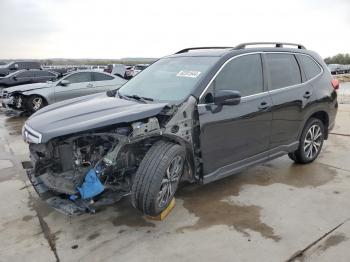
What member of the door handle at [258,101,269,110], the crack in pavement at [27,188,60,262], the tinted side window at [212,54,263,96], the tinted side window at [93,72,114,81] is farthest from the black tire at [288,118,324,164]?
the tinted side window at [93,72,114,81]

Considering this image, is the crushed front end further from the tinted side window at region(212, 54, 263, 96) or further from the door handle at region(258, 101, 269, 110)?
the door handle at region(258, 101, 269, 110)

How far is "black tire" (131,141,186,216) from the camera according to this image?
3.38 meters

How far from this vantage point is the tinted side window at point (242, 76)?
4.08m

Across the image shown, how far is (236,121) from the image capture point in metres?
4.13

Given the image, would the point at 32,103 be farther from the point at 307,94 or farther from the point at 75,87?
the point at 307,94

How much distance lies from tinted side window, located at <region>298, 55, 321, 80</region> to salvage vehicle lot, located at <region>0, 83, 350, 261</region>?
1453 mm

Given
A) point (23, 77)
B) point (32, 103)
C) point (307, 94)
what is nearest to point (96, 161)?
point (307, 94)

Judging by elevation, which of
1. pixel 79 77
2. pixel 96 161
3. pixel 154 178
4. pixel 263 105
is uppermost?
pixel 79 77

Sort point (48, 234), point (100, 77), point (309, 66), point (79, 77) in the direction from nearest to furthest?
1. point (48, 234)
2. point (309, 66)
3. point (79, 77)
4. point (100, 77)

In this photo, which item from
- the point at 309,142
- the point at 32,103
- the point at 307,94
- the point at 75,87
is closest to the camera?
the point at 307,94

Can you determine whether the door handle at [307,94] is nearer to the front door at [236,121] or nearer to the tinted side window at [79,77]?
the front door at [236,121]

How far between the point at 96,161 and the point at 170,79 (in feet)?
4.59

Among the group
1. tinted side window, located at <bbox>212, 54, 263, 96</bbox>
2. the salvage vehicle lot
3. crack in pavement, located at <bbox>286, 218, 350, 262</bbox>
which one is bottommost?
crack in pavement, located at <bbox>286, 218, 350, 262</bbox>

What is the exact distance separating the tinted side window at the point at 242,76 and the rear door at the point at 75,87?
327 inches
